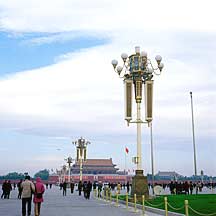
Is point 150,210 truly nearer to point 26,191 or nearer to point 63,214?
point 63,214

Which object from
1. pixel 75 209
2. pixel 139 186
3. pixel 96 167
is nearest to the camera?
pixel 75 209

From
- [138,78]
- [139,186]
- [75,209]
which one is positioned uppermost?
[138,78]

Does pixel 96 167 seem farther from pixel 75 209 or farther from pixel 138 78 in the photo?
pixel 75 209

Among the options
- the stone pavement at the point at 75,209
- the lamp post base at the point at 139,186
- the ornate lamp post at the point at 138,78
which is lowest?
the stone pavement at the point at 75,209

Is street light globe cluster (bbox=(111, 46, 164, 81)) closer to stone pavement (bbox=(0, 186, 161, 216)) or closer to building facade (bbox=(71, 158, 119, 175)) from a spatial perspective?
stone pavement (bbox=(0, 186, 161, 216))

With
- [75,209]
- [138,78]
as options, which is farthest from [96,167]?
[75,209]

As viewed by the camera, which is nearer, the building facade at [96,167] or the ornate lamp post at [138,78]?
the ornate lamp post at [138,78]

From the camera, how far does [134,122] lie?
31500mm

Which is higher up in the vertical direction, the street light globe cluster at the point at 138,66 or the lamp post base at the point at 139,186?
the street light globe cluster at the point at 138,66

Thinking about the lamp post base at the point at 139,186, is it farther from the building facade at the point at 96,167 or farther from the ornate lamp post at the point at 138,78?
the building facade at the point at 96,167

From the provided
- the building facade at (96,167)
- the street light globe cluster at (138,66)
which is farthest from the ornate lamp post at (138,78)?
the building facade at (96,167)

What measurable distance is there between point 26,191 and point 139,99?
55.5 ft

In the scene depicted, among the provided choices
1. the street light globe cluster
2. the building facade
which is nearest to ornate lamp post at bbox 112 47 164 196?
the street light globe cluster

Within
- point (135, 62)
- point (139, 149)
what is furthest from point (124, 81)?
point (139, 149)
